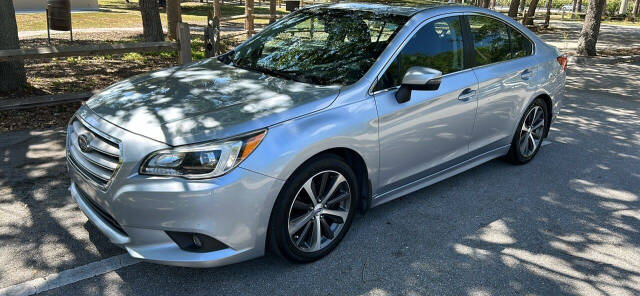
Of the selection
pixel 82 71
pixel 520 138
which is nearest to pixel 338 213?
pixel 520 138

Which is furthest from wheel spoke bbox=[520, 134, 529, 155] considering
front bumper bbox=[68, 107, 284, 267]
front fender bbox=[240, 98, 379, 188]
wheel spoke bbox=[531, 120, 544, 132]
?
front bumper bbox=[68, 107, 284, 267]

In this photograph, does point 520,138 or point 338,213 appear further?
point 520,138

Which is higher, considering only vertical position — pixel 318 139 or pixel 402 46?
pixel 402 46

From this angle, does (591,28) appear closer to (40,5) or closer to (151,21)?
(151,21)

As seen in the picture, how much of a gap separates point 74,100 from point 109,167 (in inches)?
168

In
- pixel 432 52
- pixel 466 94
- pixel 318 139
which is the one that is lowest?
pixel 318 139

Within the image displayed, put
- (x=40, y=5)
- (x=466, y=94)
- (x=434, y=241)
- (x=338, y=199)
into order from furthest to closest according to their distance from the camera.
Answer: (x=40, y=5) → (x=466, y=94) → (x=434, y=241) → (x=338, y=199)

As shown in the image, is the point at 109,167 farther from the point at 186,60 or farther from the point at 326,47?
the point at 186,60

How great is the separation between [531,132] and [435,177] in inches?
66.5

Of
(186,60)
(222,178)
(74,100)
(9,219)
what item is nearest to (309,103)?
(222,178)

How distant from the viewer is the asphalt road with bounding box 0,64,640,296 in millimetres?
3238

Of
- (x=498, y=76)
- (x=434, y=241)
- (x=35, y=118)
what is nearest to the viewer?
(x=434, y=241)

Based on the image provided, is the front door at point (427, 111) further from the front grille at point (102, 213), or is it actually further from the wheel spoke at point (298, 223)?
the front grille at point (102, 213)

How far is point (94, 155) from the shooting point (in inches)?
123
